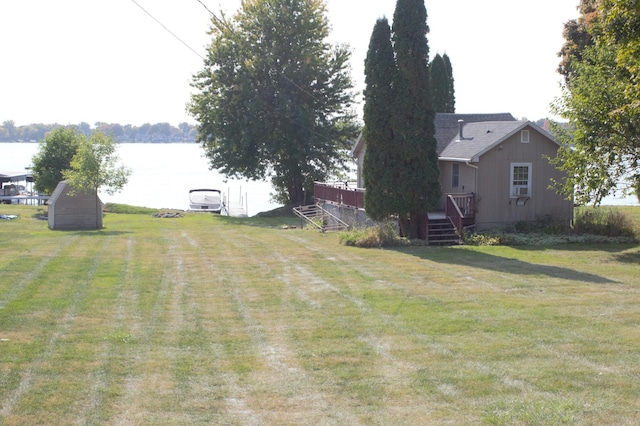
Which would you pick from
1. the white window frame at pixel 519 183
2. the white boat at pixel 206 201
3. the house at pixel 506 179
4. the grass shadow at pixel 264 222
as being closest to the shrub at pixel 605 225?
the house at pixel 506 179

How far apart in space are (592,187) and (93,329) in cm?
1515

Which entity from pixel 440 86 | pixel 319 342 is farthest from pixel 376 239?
pixel 440 86

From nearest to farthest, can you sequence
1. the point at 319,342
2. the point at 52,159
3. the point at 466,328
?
1. the point at 319,342
2. the point at 466,328
3. the point at 52,159

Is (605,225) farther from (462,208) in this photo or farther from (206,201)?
(206,201)

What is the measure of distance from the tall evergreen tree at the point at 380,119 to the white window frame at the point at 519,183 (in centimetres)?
498

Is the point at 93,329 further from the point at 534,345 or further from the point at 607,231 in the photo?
the point at 607,231

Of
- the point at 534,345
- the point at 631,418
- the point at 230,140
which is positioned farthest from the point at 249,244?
the point at 230,140

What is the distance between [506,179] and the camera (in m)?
25.3

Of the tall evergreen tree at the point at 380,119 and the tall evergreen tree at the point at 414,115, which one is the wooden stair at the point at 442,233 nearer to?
the tall evergreen tree at the point at 414,115

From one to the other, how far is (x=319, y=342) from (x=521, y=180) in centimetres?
1794

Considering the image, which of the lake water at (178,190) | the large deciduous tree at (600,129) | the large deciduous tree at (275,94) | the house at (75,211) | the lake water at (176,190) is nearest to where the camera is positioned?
the large deciduous tree at (600,129)

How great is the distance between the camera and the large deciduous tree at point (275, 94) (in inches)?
1692

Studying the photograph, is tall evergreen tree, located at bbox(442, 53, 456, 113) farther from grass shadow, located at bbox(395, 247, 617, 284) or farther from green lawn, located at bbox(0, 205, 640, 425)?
green lawn, located at bbox(0, 205, 640, 425)

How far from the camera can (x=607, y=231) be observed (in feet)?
78.0
